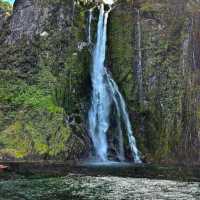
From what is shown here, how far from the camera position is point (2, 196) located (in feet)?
54.1

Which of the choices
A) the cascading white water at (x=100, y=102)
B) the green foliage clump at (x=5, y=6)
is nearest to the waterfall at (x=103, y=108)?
the cascading white water at (x=100, y=102)

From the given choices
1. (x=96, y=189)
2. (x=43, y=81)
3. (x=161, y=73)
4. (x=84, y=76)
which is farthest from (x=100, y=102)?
(x=96, y=189)

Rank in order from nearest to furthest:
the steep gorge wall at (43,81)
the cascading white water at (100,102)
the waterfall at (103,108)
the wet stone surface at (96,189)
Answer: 1. the wet stone surface at (96,189)
2. the steep gorge wall at (43,81)
3. the waterfall at (103,108)
4. the cascading white water at (100,102)

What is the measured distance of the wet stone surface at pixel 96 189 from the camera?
16.5 m

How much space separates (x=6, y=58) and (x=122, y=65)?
11059 millimetres

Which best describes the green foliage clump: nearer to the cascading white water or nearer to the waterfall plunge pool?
the cascading white water

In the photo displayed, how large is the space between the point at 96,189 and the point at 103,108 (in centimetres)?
2084

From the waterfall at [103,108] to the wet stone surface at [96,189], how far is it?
1447cm

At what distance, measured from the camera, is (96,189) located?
18.3 m

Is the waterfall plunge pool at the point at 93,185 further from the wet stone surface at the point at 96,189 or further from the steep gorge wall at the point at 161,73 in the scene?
the steep gorge wall at the point at 161,73

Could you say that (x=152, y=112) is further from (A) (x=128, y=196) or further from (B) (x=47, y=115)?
(A) (x=128, y=196)

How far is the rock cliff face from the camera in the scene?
36.1 meters

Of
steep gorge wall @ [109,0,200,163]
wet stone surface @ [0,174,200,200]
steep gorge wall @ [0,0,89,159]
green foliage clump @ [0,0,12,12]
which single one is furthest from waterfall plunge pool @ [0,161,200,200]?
green foliage clump @ [0,0,12,12]

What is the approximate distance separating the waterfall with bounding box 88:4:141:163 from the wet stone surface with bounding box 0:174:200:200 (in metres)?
14.5
